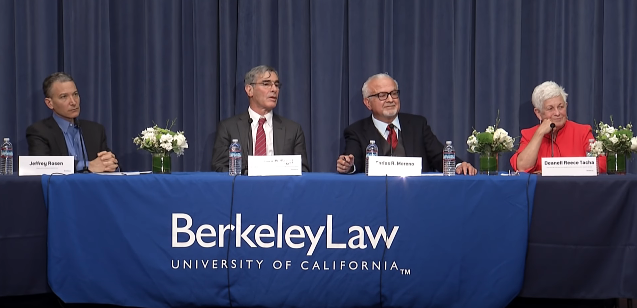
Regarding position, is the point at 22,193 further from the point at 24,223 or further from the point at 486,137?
the point at 486,137

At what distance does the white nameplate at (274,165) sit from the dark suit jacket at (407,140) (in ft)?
2.82

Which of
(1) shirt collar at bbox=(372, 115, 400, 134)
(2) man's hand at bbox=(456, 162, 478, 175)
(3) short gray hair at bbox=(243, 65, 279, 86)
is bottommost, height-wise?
(2) man's hand at bbox=(456, 162, 478, 175)

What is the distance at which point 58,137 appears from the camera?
385cm

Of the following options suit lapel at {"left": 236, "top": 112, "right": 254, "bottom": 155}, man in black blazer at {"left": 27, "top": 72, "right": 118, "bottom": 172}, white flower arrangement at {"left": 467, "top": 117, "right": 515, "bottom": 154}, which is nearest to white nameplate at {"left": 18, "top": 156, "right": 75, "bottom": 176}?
man in black blazer at {"left": 27, "top": 72, "right": 118, "bottom": 172}

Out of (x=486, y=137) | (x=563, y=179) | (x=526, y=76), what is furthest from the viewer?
(x=526, y=76)

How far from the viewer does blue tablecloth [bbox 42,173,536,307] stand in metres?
2.86

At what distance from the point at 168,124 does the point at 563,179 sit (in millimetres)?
3136

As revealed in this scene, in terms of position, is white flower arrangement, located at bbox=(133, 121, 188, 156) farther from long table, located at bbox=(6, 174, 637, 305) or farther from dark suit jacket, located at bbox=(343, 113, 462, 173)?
long table, located at bbox=(6, 174, 637, 305)

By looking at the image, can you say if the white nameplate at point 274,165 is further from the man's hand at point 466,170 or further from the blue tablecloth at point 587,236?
the blue tablecloth at point 587,236

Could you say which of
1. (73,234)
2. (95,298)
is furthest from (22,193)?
(95,298)

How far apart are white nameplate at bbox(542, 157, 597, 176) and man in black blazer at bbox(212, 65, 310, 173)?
5.30 ft

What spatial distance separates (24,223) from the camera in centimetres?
299

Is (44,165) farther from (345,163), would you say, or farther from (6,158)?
(345,163)

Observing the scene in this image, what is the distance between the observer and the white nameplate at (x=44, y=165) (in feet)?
10.1
